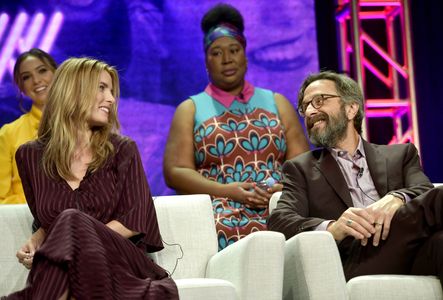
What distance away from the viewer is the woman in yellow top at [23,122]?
4480mm

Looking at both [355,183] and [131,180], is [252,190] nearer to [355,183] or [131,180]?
[355,183]

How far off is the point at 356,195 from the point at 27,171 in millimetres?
1377

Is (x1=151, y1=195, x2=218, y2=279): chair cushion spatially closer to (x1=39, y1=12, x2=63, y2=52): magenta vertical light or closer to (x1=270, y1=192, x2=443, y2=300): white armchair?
(x1=270, y1=192, x2=443, y2=300): white armchair

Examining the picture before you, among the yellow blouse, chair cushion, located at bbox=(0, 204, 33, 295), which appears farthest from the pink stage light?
chair cushion, located at bbox=(0, 204, 33, 295)

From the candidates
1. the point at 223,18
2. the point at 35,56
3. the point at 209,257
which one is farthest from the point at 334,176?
the point at 35,56

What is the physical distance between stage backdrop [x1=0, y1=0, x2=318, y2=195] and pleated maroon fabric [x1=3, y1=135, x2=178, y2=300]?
2.35 meters

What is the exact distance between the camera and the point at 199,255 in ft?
11.7

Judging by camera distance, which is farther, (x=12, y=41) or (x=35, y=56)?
(x=12, y=41)

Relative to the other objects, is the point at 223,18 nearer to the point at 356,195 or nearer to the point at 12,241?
the point at 356,195

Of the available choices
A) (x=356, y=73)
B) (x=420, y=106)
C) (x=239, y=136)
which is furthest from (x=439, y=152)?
(x=239, y=136)

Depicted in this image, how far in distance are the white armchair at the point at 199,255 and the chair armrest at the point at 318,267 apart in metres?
0.10

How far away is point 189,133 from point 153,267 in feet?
5.42

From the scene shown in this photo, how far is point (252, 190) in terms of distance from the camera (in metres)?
4.42

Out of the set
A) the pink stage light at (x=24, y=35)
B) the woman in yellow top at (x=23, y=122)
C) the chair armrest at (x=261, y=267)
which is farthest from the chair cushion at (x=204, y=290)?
the pink stage light at (x=24, y=35)
